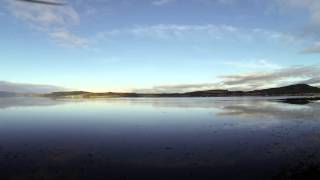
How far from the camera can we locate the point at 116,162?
20891 mm

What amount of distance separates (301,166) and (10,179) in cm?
1576

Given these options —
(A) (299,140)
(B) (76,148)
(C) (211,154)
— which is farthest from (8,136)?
(A) (299,140)

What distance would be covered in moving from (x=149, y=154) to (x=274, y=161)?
823 cm

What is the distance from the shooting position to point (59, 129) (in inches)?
1499

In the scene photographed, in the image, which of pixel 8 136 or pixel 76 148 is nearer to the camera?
pixel 76 148

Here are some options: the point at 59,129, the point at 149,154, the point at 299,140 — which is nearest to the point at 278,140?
the point at 299,140

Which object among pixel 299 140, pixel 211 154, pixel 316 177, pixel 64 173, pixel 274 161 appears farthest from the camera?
pixel 299 140

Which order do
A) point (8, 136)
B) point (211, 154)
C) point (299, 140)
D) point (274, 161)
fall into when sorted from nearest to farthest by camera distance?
point (274, 161), point (211, 154), point (299, 140), point (8, 136)

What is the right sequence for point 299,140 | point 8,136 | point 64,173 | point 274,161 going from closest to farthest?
point 64,173
point 274,161
point 299,140
point 8,136

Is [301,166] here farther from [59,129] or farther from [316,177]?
[59,129]

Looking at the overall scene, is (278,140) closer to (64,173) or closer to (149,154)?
(149,154)

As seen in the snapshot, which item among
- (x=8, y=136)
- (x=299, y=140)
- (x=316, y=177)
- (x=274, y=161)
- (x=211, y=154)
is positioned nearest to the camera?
(x=316, y=177)

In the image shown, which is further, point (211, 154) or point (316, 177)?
point (211, 154)

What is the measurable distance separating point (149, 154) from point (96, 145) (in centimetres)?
594
